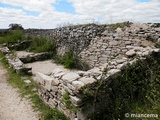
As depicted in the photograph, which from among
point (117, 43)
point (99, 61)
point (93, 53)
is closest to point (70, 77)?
point (99, 61)

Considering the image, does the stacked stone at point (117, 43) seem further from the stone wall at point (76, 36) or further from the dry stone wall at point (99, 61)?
the stone wall at point (76, 36)

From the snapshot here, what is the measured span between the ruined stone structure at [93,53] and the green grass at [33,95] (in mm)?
147

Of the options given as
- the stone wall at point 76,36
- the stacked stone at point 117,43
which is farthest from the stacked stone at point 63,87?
the stone wall at point 76,36

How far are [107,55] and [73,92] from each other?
4.03 meters

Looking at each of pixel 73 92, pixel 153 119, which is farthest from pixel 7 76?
pixel 153 119

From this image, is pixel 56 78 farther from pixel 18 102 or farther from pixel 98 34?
pixel 98 34

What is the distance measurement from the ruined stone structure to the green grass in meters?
0.15

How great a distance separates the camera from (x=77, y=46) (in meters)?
8.34

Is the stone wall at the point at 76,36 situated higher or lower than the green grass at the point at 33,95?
higher

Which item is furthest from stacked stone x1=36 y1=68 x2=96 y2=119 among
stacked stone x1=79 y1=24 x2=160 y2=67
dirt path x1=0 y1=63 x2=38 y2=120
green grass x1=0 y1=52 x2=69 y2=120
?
stacked stone x1=79 y1=24 x2=160 y2=67

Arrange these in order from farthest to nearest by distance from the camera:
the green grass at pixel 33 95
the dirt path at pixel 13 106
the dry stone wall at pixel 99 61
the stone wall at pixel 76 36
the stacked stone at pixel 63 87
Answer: the stone wall at pixel 76 36
the dirt path at pixel 13 106
the green grass at pixel 33 95
the dry stone wall at pixel 99 61
the stacked stone at pixel 63 87

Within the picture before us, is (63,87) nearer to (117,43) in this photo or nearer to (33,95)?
(33,95)

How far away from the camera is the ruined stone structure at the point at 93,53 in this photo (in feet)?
11.3

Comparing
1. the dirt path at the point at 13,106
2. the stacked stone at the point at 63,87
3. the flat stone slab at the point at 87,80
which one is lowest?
the dirt path at the point at 13,106
